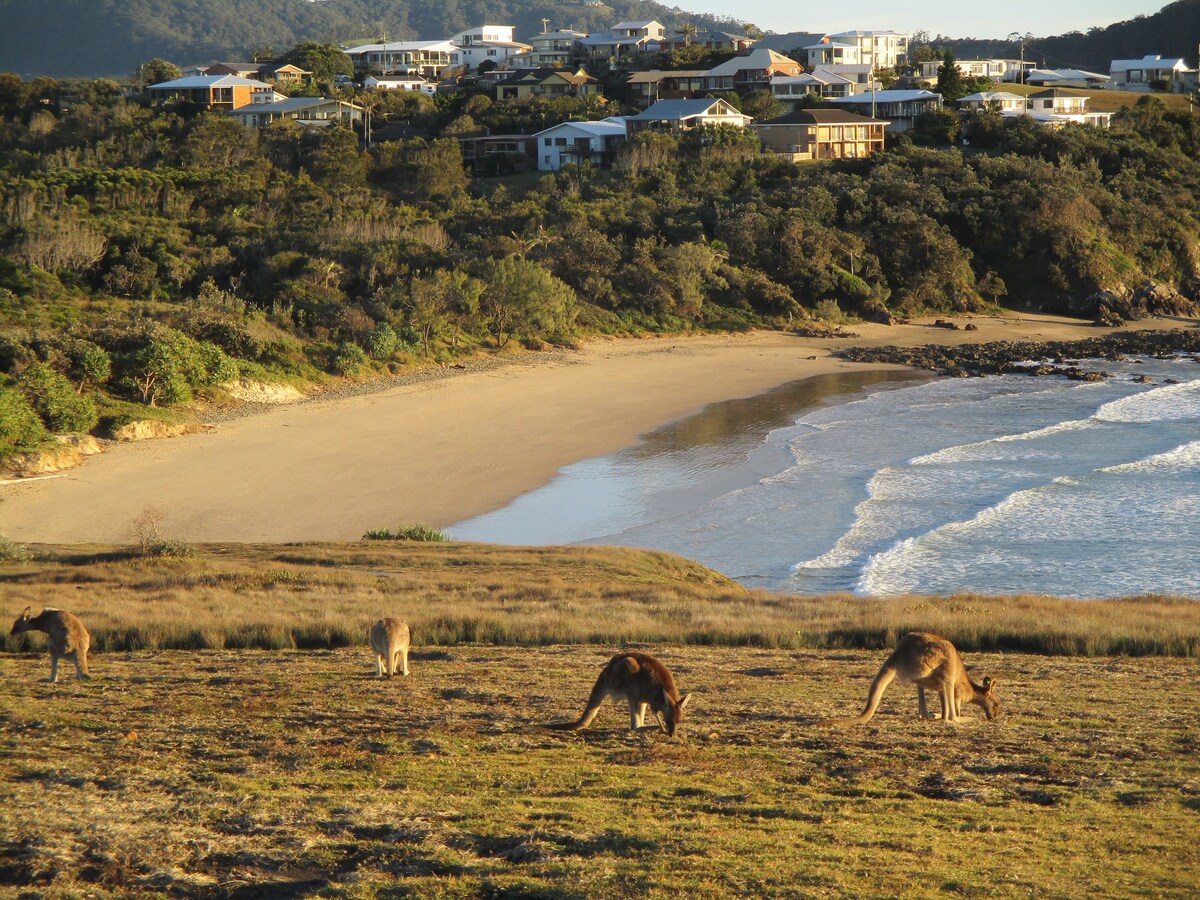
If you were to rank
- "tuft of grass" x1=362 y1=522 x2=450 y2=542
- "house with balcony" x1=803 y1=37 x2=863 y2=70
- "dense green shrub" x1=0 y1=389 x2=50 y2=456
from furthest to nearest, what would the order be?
1. "house with balcony" x1=803 y1=37 x2=863 y2=70
2. "dense green shrub" x1=0 y1=389 x2=50 y2=456
3. "tuft of grass" x1=362 y1=522 x2=450 y2=542

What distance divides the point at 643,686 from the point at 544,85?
92.1 metres

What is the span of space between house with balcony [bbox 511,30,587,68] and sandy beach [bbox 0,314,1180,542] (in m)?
66.8

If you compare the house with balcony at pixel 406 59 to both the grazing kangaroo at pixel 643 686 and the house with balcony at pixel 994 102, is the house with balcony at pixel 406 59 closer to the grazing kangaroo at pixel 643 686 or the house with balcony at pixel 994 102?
the house with balcony at pixel 994 102

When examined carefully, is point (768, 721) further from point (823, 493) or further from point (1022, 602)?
point (823, 493)

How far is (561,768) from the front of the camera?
9023 millimetres

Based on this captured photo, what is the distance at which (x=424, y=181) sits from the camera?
2800 inches

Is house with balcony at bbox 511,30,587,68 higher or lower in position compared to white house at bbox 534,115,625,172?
higher

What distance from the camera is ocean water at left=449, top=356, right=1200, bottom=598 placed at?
2469 cm

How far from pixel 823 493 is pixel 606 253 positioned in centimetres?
3052

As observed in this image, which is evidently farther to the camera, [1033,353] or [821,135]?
[821,135]

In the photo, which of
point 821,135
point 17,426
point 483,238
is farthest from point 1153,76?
point 17,426

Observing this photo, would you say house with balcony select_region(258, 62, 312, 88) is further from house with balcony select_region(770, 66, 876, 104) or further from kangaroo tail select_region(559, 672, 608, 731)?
kangaroo tail select_region(559, 672, 608, 731)

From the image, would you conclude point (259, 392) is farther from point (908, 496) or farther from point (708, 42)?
point (708, 42)

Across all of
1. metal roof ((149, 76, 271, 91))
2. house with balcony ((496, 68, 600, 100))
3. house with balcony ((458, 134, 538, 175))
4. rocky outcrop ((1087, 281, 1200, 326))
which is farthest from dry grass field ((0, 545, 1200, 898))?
house with balcony ((496, 68, 600, 100))
